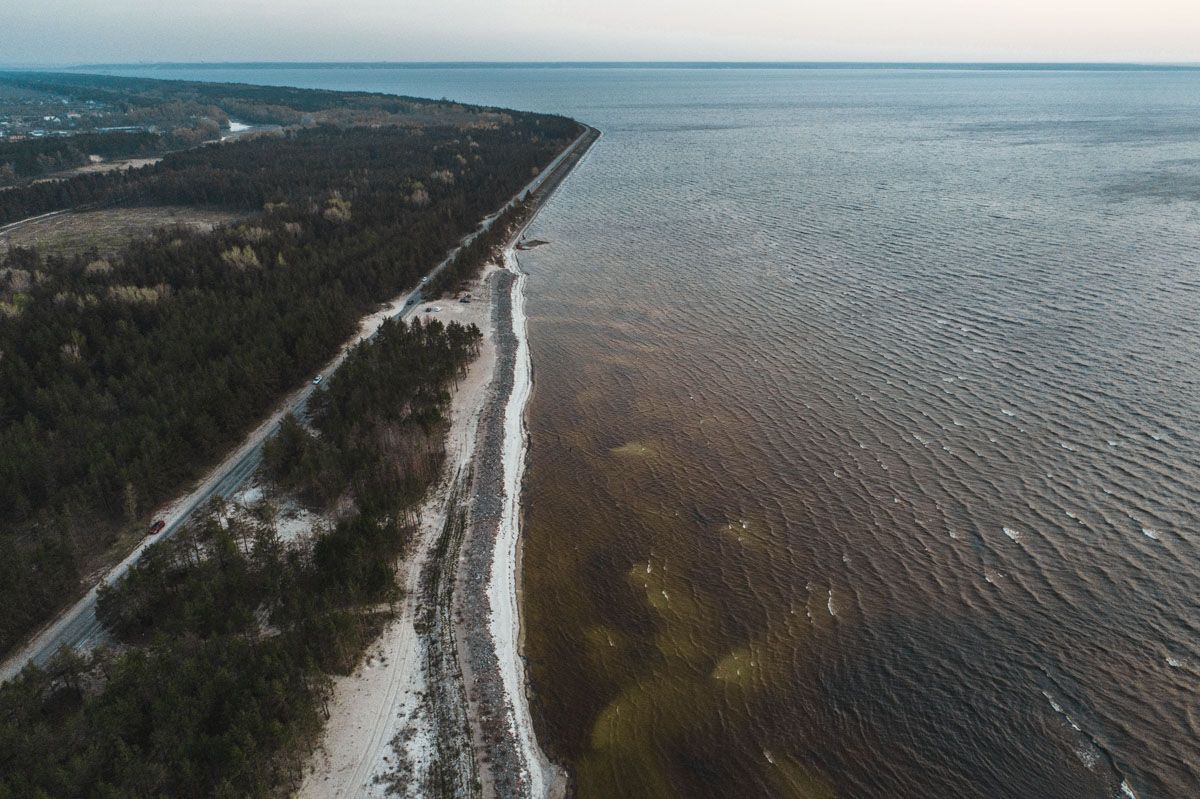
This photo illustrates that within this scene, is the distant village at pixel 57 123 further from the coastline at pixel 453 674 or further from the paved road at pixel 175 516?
the coastline at pixel 453 674

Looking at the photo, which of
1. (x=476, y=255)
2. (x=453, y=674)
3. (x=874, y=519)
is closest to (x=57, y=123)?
(x=476, y=255)

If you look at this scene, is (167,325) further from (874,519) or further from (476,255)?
(874,519)

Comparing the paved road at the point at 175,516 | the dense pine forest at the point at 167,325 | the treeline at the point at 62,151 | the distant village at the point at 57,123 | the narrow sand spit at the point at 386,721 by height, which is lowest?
the narrow sand spit at the point at 386,721

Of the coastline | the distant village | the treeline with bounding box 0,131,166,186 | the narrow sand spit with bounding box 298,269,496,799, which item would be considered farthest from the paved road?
the distant village

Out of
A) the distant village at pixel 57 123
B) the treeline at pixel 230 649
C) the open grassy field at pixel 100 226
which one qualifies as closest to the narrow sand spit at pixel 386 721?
the treeline at pixel 230 649

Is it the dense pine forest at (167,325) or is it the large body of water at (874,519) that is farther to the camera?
the dense pine forest at (167,325)

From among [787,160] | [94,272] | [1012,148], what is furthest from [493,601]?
[1012,148]
